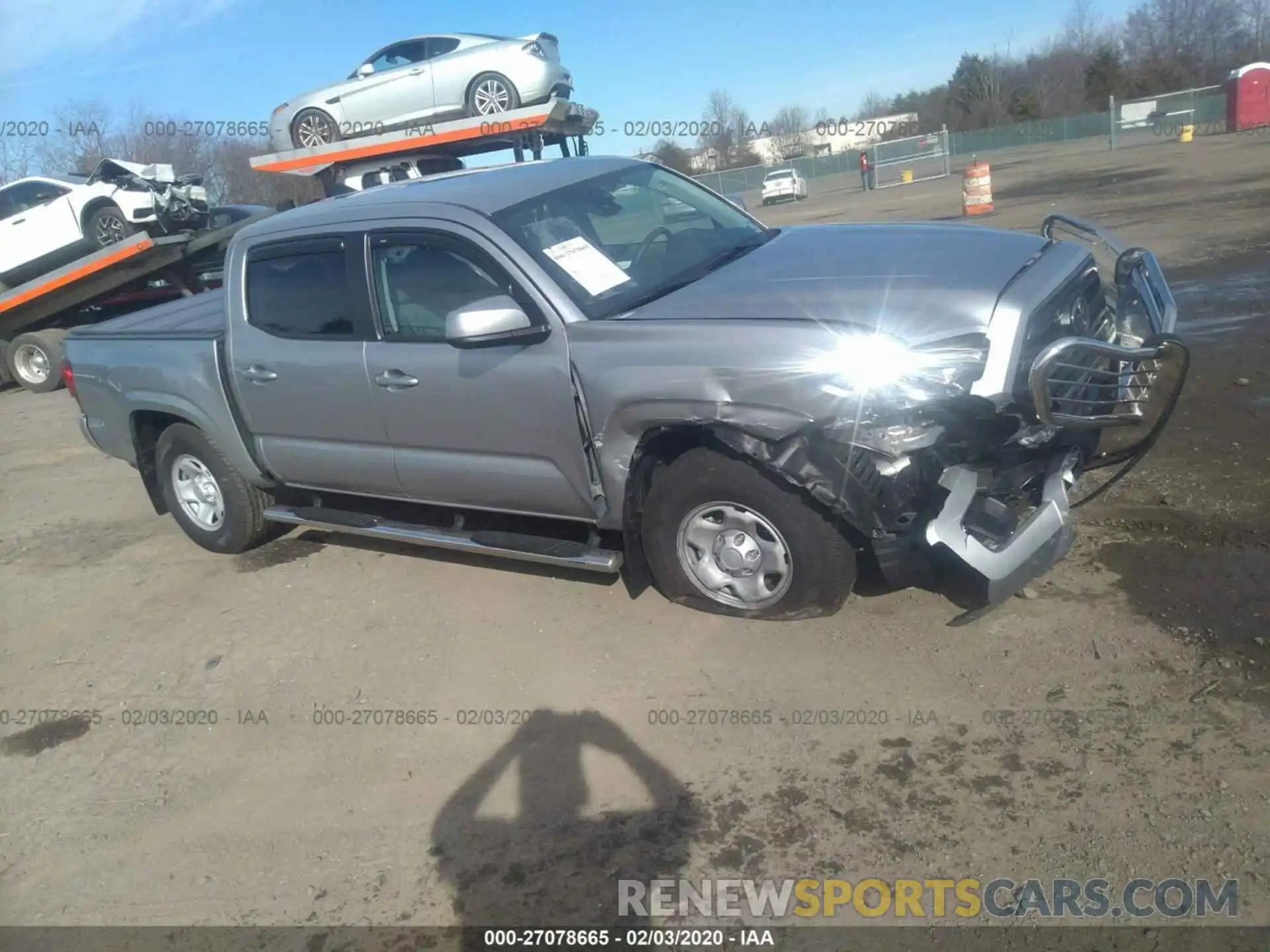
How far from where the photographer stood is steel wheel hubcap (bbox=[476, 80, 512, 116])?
12.6m

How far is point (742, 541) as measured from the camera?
4.01 meters

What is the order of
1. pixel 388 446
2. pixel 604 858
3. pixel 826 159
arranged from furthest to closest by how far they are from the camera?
pixel 826 159 < pixel 388 446 < pixel 604 858

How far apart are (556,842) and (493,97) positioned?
11.4m

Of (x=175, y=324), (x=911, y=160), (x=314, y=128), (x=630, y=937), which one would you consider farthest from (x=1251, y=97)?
(x=630, y=937)

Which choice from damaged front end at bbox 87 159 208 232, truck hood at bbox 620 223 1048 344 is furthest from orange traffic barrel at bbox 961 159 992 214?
truck hood at bbox 620 223 1048 344

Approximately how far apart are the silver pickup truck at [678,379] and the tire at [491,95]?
787cm

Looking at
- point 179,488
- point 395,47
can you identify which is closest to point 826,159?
point 395,47

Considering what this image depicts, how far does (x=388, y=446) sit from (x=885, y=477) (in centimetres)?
254

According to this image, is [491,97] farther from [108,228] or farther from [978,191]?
[978,191]

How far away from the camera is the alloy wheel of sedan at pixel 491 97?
12.6 metres

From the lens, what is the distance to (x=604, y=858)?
3.02 metres

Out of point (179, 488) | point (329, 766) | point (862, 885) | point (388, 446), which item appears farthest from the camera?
point (179, 488)

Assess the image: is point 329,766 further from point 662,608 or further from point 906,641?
point 906,641

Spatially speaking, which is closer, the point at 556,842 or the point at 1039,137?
the point at 556,842
